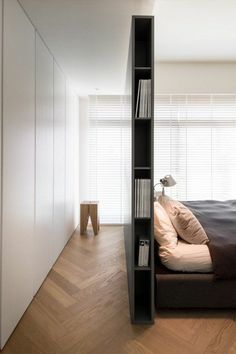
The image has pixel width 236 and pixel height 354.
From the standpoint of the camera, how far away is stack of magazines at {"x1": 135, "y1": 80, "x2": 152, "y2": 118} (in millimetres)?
1782

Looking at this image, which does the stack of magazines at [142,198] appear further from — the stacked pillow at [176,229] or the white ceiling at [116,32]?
the white ceiling at [116,32]

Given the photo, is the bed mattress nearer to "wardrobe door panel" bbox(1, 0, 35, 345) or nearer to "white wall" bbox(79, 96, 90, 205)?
"wardrobe door panel" bbox(1, 0, 35, 345)

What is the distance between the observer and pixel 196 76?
4.20 meters

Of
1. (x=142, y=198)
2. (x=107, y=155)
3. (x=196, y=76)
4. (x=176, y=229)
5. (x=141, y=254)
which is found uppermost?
(x=196, y=76)

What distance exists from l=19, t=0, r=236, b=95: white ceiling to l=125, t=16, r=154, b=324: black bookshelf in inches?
12.9

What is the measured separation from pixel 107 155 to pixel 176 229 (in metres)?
2.66

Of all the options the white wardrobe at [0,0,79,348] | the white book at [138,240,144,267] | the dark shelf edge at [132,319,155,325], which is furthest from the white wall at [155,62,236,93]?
the dark shelf edge at [132,319,155,325]

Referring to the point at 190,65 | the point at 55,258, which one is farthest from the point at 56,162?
the point at 190,65

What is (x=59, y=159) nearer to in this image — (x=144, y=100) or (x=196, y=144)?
(x=144, y=100)

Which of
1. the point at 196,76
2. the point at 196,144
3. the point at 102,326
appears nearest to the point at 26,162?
the point at 102,326

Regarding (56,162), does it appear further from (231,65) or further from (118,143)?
(231,65)

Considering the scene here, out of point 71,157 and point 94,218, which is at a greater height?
point 71,157

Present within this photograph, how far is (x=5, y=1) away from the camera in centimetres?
165

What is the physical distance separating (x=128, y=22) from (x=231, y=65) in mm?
2804
